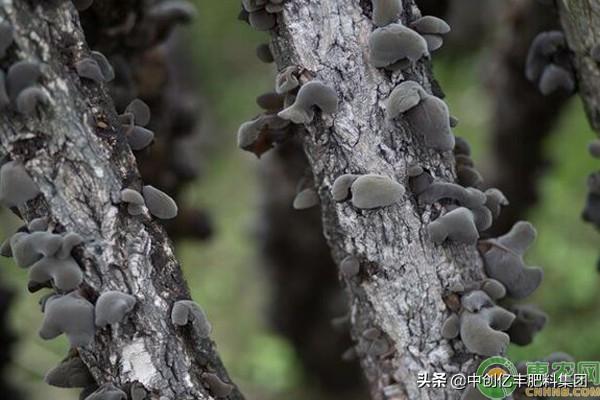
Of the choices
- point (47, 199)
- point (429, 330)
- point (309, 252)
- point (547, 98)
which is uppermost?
point (547, 98)

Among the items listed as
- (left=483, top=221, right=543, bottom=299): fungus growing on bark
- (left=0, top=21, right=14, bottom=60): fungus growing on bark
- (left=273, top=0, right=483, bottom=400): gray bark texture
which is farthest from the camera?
(left=483, top=221, right=543, bottom=299): fungus growing on bark

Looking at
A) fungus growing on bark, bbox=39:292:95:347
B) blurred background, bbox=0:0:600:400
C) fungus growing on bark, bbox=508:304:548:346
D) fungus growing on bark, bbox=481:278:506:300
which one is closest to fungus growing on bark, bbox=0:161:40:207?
fungus growing on bark, bbox=39:292:95:347

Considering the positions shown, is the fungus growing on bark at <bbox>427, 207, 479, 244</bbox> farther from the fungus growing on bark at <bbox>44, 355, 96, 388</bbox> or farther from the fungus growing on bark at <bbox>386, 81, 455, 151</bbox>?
the fungus growing on bark at <bbox>44, 355, 96, 388</bbox>

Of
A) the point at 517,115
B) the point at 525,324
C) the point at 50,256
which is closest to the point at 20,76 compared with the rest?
the point at 50,256

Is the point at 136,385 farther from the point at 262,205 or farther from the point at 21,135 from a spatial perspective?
the point at 262,205

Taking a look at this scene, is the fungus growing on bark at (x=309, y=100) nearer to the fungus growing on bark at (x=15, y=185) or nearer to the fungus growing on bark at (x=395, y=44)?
the fungus growing on bark at (x=395, y=44)

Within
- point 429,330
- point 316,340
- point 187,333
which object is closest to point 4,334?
point 316,340
